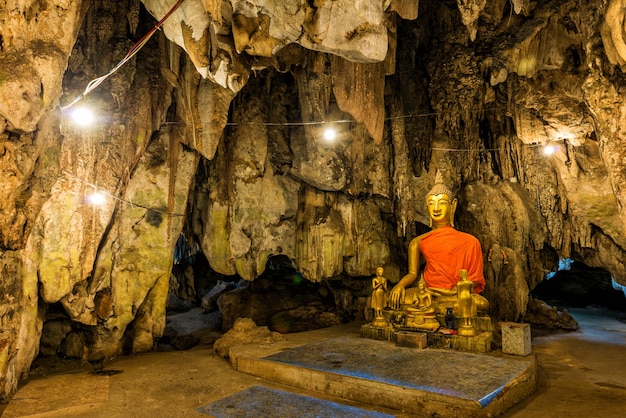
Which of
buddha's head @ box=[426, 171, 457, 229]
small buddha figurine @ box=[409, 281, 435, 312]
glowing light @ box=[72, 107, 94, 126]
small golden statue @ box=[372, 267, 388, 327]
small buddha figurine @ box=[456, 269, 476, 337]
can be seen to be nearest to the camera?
glowing light @ box=[72, 107, 94, 126]

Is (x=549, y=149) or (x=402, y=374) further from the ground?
(x=549, y=149)

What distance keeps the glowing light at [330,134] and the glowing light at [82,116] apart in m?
4.88

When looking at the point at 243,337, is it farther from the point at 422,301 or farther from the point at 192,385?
the point at 422,301

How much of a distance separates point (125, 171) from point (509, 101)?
28.3 ft

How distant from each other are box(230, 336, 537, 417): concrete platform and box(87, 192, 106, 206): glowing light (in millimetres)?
3698

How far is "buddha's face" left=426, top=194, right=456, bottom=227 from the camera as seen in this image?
9227 millimetres

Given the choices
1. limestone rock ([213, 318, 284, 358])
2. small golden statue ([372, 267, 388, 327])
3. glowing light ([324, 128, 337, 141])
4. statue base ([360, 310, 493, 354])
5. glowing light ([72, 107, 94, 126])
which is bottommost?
limestone rock ([213, 318, 284, 358])

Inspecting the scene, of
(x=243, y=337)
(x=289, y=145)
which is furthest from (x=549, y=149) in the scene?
(x=243, y=337)

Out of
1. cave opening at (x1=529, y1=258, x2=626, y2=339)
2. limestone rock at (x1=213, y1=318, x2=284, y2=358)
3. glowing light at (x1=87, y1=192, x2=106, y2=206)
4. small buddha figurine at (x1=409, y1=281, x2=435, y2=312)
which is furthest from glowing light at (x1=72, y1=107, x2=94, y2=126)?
cave opening at (x1=529, y1=258, x2=626, y2=339)

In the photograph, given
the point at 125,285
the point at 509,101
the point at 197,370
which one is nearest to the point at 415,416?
the point at 197,370

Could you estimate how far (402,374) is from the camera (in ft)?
18.2

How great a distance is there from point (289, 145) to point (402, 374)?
723cm

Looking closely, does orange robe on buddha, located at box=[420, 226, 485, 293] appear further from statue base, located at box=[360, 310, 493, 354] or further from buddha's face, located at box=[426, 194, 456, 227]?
statue base, located at box=[360, 310, 493, 354]

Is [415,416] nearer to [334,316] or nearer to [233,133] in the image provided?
[334,316]
